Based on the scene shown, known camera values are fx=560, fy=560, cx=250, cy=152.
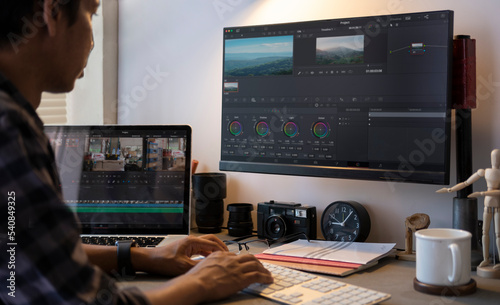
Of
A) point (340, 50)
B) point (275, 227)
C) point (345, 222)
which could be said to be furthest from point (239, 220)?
point (340, 50)

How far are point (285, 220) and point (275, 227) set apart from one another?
0.04m

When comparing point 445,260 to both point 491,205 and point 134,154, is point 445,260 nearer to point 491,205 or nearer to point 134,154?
point 491,205

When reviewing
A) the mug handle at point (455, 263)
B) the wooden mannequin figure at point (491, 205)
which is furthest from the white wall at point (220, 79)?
the mug handle at point (455, 263)

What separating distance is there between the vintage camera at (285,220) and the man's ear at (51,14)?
3.19 ft

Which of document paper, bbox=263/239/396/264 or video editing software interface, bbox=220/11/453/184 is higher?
video editing software interface, bbox=220/11/453/184

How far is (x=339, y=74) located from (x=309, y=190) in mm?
421

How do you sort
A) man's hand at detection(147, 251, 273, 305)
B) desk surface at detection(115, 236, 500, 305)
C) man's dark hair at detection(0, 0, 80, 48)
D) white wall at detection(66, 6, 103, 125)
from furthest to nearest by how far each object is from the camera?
1. white wall at detection(66, 6, 103, 125)
2. desk surface at detection(115, 236, 500, 305)
3. man's hand at detection(147, 251, 273, 305)
4. man's dark hair at detection(0, 0, 80, 48)

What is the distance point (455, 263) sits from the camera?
1.13 metres

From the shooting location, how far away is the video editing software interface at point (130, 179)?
1.65 meters

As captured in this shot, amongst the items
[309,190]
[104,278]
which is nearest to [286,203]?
[309,190]

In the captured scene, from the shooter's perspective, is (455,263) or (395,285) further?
(395,285)

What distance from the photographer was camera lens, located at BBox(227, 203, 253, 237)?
176cm

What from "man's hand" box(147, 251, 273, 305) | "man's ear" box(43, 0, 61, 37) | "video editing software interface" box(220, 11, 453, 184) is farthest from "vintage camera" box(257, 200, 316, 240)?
"man's ear" box(43, 0, 61, 37)

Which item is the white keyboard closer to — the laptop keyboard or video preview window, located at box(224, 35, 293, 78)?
the laptop keyboard
